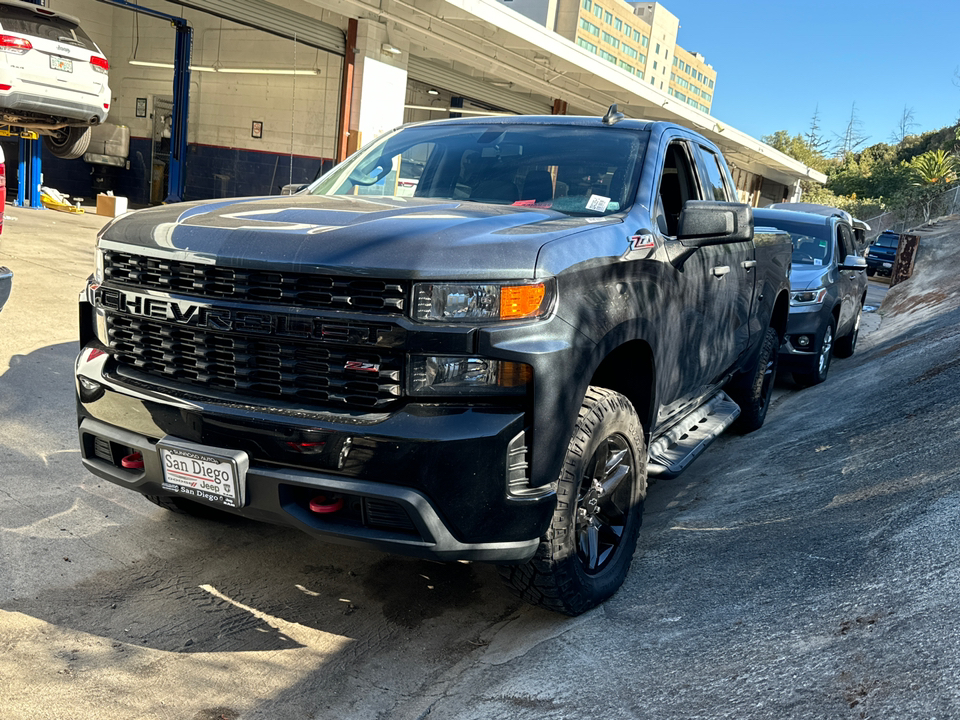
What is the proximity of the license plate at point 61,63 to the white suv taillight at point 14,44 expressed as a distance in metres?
0.34

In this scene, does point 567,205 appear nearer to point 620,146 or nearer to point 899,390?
point 620,146

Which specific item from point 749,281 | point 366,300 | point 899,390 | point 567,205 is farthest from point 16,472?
point 899,390

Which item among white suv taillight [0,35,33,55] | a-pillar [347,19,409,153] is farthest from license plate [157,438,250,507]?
a-pillar [347,19,409,153]

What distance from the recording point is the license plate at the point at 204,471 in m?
2.77

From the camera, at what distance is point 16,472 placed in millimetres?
4312

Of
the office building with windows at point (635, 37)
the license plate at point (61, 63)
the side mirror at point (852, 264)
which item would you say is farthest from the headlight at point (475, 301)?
the office building with windows at point (635, 37)

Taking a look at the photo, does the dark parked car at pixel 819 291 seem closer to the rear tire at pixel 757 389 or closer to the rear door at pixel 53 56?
the rear tire at pixel 757 389

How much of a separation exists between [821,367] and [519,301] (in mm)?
6830

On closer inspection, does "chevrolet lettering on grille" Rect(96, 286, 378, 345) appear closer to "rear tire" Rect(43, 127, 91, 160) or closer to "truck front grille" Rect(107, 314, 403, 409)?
"truck front grille" Rect(107, 314, 403, 409)

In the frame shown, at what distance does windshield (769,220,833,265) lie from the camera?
9.15m

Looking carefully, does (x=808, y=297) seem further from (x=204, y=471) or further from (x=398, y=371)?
(x=204, y=471)

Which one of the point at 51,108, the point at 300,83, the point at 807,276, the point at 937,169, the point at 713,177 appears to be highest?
the point at 937,169

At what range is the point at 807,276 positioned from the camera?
8.59 meters

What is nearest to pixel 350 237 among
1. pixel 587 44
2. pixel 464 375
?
pixel 464 375
